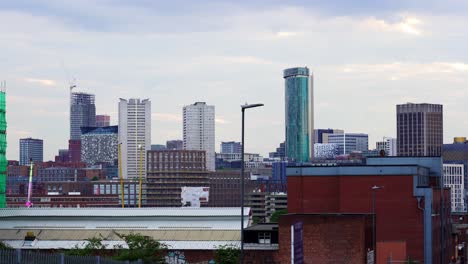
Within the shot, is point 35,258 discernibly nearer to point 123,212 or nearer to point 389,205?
point 389,205

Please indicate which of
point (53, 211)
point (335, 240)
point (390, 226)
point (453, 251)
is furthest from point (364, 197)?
point (53, 211)

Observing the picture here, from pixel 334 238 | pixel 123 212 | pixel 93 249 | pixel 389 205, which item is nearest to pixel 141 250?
pixel 93 249

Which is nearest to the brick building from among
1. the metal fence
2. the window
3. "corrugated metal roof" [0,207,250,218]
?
the window

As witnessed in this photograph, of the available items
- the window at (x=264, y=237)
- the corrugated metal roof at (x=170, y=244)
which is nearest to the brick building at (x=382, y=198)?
the corrugated metal roof at (x=170, y=244)

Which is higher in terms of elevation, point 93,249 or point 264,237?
point 264,237

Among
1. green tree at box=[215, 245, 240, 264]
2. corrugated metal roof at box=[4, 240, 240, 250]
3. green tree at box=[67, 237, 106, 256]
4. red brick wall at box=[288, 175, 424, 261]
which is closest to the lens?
green tree at box=[67, 237, 106, 256]

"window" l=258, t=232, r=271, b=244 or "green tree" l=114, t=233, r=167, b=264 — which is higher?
"window" l=258, t=232, r=271, b=244

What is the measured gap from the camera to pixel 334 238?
245 ft

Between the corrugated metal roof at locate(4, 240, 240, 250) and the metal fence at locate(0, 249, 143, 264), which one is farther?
the corrugated metal roof at locate(4, 240, 240, 250)

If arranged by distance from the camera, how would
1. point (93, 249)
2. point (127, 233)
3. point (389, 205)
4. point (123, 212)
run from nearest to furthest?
1. point (93, 249)
2. point (389, 205)
3. point (127, 233)
4. point (123, 212)

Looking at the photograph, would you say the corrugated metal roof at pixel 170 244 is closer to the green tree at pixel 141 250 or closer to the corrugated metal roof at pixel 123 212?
the green tree at pixel 141 250

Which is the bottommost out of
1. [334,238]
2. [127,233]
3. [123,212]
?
[127,233]

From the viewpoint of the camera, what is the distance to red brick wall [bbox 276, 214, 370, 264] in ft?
244

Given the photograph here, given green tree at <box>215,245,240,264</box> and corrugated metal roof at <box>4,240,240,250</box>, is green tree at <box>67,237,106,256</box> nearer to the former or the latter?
corrugated metal roof at <box>4,240,240,250</box>
